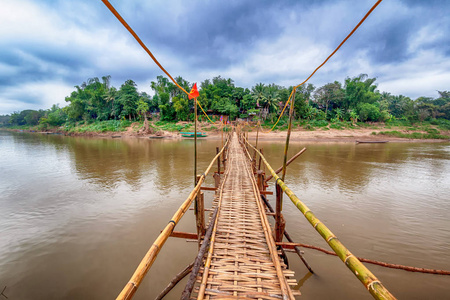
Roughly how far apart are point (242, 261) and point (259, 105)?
38.1 meters

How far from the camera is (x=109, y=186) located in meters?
8.43

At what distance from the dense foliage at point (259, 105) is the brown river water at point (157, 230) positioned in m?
28.9

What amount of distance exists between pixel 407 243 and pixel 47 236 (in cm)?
975

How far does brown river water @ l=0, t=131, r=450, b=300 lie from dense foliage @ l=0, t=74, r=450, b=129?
28.9 meters

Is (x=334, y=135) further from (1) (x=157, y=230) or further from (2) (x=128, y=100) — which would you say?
(2) (x=128, y=100)

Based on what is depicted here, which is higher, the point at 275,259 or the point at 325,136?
the point at 325,136

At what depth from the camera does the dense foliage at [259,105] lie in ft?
119

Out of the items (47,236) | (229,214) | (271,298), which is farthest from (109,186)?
(271,298)

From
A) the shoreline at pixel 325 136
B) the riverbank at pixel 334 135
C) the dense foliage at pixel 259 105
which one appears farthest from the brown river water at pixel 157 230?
the dense foliage at pixel 259 105

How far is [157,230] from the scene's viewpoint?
5.05 meters

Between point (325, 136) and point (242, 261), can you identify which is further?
point (325, 136)

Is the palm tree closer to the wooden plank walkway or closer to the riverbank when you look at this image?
the riverbank

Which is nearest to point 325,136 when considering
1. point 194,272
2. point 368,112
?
point 368,112

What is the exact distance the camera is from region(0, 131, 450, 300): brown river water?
11.2 feet
